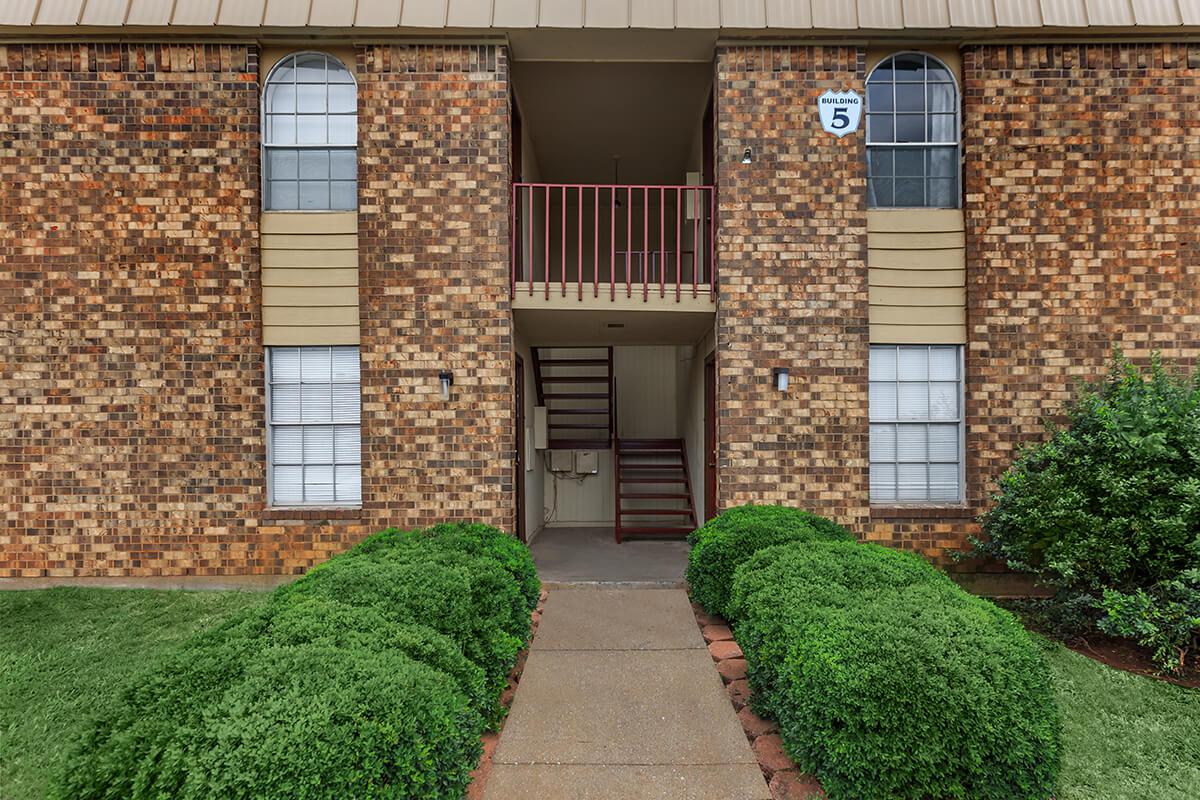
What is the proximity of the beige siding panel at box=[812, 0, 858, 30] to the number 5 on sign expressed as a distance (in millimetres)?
579

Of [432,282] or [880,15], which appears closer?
[880,15]

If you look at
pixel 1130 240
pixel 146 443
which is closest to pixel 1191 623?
pixel 1130 240

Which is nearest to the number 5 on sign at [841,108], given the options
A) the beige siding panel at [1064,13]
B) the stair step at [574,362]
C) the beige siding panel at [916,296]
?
the beige siding panel at [916,296]

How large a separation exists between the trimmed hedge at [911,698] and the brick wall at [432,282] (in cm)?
349

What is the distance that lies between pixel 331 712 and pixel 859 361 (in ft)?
17.9

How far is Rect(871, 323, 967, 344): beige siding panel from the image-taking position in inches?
239

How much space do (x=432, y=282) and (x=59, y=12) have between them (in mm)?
4273

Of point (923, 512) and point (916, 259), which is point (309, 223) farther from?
point (923, 512)

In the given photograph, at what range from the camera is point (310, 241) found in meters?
6.03

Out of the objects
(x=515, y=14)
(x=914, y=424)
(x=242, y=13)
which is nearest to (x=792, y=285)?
(x=914, y=424)

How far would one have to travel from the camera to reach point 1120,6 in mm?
5703

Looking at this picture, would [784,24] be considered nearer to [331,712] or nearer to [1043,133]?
[1043,133]

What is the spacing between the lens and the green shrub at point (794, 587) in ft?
11.2

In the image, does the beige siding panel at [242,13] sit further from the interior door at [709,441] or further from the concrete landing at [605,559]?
the concrete landing at [605,559]
